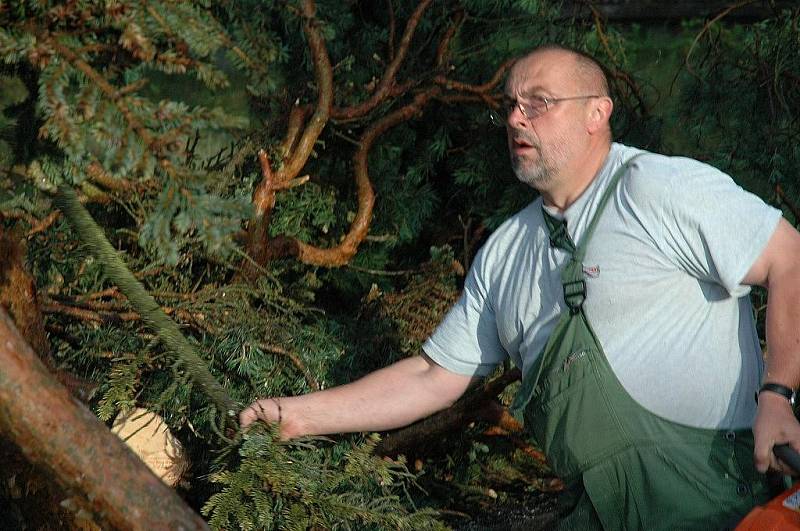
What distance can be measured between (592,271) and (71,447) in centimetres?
139

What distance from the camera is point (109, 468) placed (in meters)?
1.82

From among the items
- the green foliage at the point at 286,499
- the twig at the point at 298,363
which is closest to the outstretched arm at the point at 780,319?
the green foliage at the point at 286,499

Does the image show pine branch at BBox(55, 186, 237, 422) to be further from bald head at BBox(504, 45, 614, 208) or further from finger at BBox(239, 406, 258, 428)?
bald head at BBox(504, 45, 614, 208)

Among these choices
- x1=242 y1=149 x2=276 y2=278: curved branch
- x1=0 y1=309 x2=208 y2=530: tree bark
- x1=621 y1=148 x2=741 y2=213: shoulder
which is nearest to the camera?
x1=0 y1=309 x2=208 y2=530: tree bark

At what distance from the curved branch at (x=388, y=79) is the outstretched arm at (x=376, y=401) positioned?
1.16m

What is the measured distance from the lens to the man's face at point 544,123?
9.11 feet

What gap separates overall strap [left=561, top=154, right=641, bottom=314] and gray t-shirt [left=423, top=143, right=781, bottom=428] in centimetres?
2

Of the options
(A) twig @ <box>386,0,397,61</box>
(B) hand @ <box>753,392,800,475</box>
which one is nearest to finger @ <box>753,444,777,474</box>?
(B) hand @ <box>753,392,800,475</box>

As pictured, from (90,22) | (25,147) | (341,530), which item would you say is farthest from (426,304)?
(90,22)

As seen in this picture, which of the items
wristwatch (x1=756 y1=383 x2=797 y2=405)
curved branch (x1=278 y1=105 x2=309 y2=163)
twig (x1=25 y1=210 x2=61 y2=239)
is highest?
curved branch (x1=278 y1=105 x2=309 y2=163)

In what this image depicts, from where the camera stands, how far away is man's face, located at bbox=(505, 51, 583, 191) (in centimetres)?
278

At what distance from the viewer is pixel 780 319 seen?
7.87 ft

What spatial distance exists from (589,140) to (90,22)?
4.81 feet

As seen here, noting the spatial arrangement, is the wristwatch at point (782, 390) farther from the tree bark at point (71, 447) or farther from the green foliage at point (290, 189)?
the tree bark at point (71, 447)
